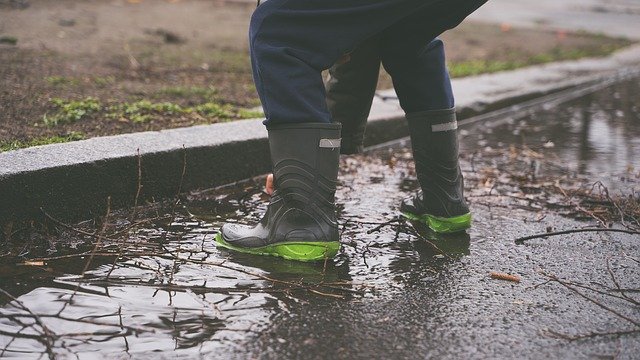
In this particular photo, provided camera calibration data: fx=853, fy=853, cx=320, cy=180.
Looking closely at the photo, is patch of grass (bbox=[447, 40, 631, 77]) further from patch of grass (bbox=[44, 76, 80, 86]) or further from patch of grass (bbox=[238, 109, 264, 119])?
patch of grass (bbox=[44, 76, 80, 86])

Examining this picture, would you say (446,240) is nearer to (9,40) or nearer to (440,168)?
(440,168)

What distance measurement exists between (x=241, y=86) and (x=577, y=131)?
2.14 meters

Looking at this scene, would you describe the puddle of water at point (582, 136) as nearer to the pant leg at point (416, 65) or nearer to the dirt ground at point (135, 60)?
the dirt ground at point (135, 60)

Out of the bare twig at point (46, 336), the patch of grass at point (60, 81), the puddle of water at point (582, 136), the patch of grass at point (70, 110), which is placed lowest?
the puddle of water at point (582, 136)

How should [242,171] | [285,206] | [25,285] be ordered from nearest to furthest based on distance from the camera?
1. [25,285]
2. [285,206]
3. [242,171]

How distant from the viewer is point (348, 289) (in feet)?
7.96

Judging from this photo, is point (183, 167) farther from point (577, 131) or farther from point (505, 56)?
point (505, 56)

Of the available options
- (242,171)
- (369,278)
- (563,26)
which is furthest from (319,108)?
(563,26)

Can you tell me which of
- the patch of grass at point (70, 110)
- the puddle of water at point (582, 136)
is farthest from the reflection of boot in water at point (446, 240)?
the patch of grass at point (70, 110)

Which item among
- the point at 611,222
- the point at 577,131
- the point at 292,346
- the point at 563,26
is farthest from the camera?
the point at 563,26

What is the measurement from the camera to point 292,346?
2.03m

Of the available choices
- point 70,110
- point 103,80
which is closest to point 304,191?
point 70,110

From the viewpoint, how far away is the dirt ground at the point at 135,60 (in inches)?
159

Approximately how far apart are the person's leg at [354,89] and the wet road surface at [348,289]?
12.2 inches
